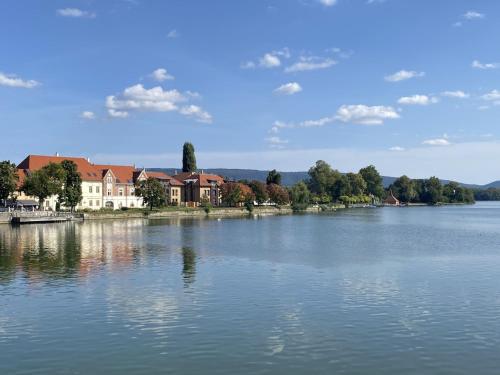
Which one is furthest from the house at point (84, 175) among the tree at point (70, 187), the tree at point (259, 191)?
the tree at point (259, 191)

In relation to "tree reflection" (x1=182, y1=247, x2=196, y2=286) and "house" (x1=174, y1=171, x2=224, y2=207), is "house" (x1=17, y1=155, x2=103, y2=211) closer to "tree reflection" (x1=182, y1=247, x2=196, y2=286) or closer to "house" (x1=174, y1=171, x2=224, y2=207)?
"house" (x1=174, y1=171, x2=224, y2=207)

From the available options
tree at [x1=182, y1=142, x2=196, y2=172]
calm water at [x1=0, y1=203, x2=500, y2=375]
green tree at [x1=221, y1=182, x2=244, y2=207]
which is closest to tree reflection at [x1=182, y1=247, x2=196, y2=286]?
calm water at [x1=0, y1=203, x2=500, y2=375]

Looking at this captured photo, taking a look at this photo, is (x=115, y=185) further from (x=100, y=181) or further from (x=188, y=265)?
(x=188, y=265)

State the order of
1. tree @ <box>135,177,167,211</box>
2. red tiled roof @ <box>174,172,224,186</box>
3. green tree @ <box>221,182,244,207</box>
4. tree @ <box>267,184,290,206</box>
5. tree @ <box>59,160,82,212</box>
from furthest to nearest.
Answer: tree @ <box>267,184,290,206</box> → red tiled roof @ <box>174,172,224,186</box> → green tree @ <box>221,182,244,207</box> → tree @ <box>135,177,167,211</box> → tree @ <box>59,160,82,212</box>

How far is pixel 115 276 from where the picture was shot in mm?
34594

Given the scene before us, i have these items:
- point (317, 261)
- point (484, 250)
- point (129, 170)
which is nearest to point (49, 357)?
point (317, 261)

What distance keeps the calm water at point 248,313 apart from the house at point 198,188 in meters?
111

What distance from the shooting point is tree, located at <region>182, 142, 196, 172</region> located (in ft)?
567

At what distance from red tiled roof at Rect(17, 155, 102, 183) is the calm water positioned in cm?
7089

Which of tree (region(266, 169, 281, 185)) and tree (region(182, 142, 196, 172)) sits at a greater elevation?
tree (region(182, 142, 196, 172))

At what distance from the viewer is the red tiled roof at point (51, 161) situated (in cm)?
11270

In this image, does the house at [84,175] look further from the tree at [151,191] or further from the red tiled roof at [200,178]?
the red tiled roof at [200,178]

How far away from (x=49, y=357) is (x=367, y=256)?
3286cm

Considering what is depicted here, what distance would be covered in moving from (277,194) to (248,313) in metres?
145
